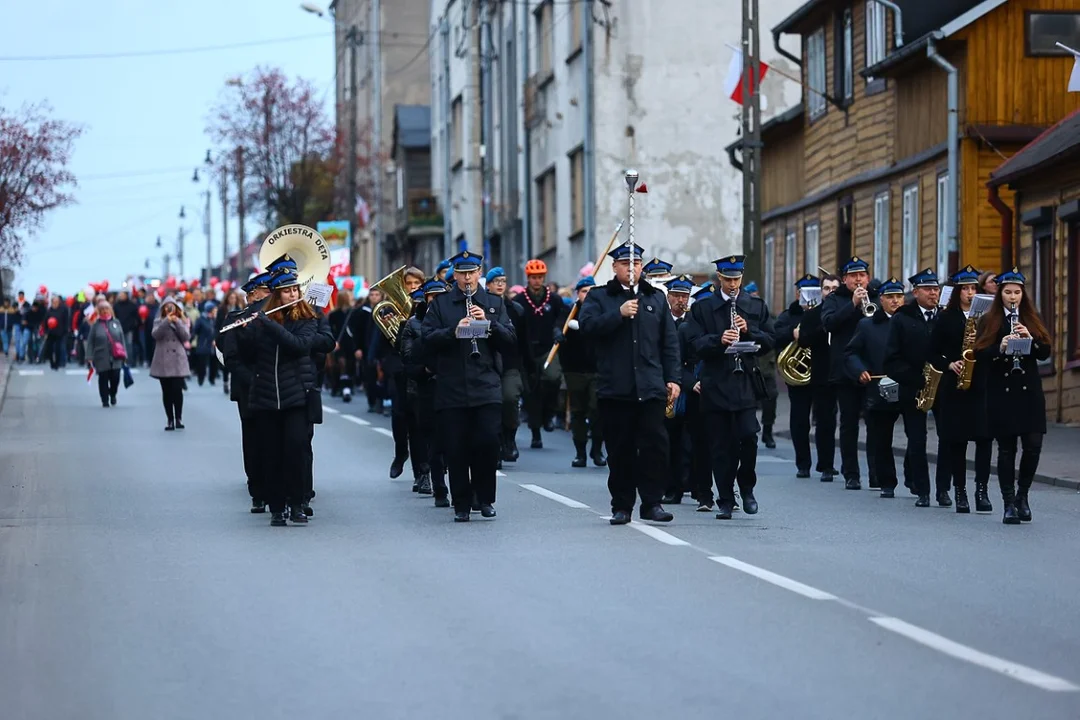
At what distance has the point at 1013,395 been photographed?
14945 millimetres

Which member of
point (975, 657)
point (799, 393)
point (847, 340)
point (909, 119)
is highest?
point (909, 119)

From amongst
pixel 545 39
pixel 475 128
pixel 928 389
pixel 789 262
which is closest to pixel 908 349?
pixel 928 389

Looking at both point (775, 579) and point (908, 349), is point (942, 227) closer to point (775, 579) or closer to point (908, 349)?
point (908, 349)

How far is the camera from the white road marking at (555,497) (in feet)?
52.7

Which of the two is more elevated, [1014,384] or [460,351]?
[460,351]

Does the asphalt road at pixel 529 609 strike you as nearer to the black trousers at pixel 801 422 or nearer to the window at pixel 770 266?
the black trousers at pixel 801 422

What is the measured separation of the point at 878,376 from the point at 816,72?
65.8ft

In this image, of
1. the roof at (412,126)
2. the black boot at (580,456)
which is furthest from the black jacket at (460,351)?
the roof at (412,126)

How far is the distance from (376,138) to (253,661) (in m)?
77.0

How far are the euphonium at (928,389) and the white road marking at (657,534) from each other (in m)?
3.07

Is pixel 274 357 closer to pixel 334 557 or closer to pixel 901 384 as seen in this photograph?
pixel 334 557

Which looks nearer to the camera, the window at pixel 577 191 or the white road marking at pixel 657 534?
the white road marking at pixel 657 534

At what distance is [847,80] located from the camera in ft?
115

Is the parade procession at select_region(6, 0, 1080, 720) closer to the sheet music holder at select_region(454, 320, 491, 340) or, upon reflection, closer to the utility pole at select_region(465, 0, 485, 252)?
the sheet music holder at select_region(454, 320, 491, 340)
